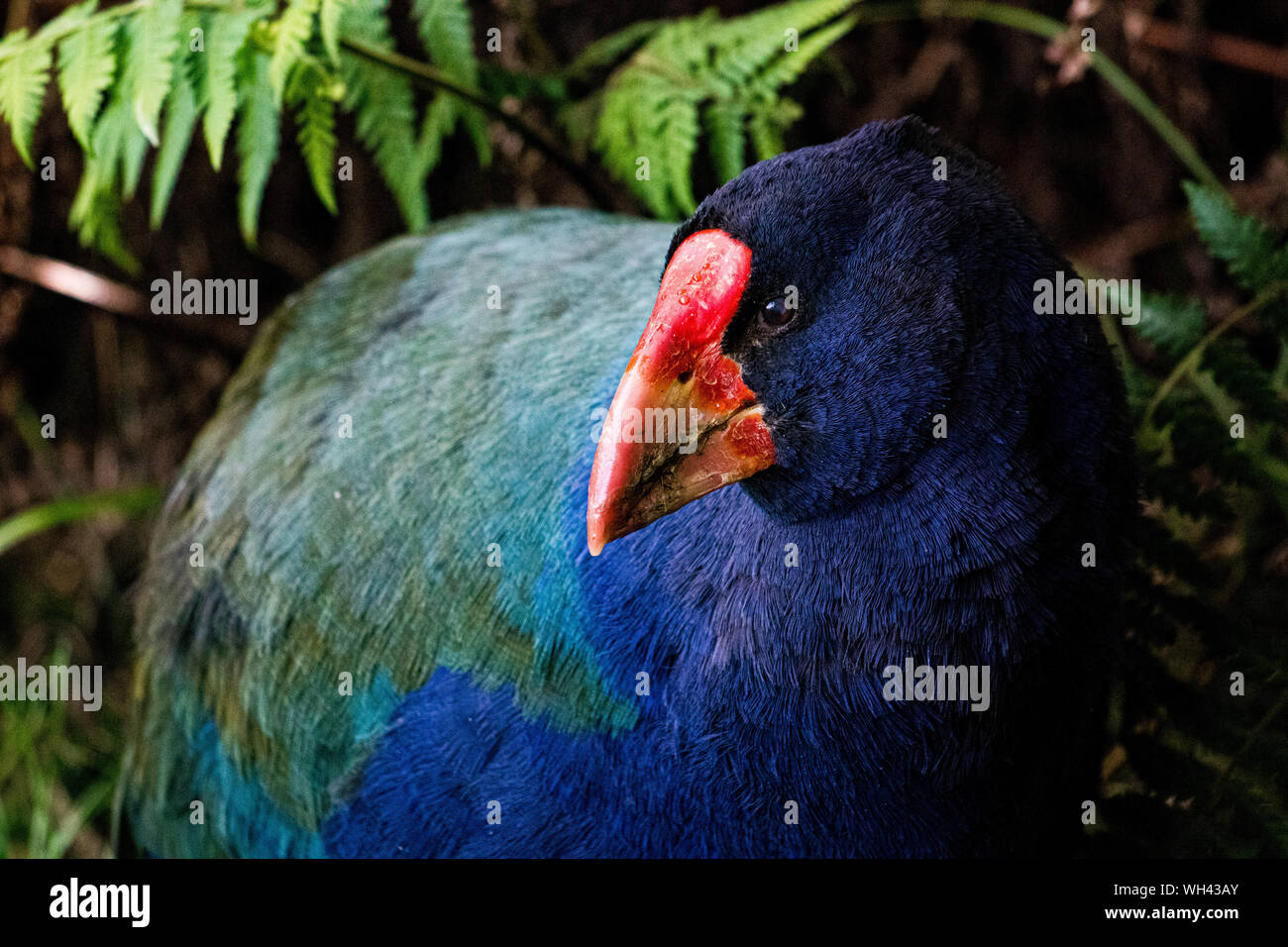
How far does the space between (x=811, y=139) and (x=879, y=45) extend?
40 cm

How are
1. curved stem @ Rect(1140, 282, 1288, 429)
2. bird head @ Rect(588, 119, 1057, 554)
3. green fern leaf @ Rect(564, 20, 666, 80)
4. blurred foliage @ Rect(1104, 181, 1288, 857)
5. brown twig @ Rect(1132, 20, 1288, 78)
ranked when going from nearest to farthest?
1. bird head @ Rect(588, 119, 1057, 554)
2. blurred foliage @ Rect(1104, 181, 1288, 857)
3. curved stem @ Rect(1140, 282, 1288, 429)
4. green fern leaf @ Rect(564, 20, 666, 80)
5. brown twig @ Rect(1132, 20, 1288, 78)

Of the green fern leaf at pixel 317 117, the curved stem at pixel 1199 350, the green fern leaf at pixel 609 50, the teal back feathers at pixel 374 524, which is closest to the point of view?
the teal back feathers at pixel 374 524

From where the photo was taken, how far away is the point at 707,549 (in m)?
1.94

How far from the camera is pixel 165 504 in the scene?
2.92m

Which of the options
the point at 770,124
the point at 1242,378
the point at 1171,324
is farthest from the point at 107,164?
the point at 1242,378

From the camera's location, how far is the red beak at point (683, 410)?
5.83 ft

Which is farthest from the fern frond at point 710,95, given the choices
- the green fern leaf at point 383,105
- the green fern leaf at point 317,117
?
the green fern leaf at point 317,117

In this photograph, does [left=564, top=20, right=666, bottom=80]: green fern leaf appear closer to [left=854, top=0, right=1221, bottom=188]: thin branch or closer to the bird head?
[left=854, top=0, right=1221, bottom=188]: thin branch

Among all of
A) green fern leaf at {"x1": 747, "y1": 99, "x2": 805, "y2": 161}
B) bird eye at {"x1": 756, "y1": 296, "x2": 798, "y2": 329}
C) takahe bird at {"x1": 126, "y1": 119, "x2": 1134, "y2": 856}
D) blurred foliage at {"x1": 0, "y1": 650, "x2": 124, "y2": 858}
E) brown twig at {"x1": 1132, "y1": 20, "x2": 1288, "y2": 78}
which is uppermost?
brown twig at {"x1": 1132, "y1": 20, "x2": 1288, "y2": 78}

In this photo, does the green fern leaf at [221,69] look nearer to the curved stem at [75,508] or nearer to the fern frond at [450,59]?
the fern frond at [450,59]

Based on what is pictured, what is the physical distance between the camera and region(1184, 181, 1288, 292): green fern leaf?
2.59 metres

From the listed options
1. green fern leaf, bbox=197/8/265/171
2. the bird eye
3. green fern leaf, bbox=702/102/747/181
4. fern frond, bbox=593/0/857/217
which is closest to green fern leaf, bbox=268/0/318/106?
green fern leaf, bbox=197/8/265/171
